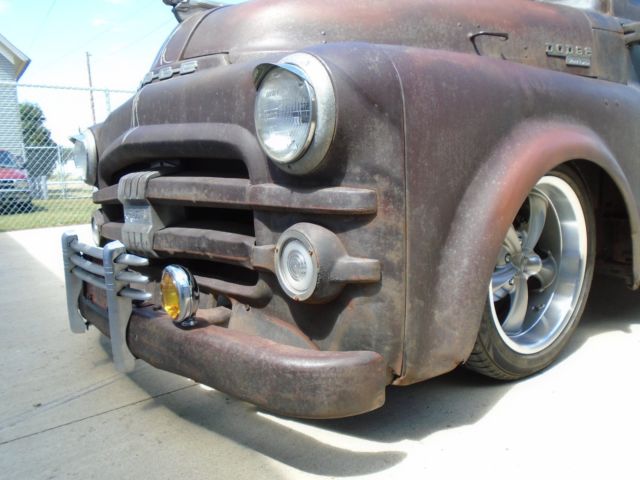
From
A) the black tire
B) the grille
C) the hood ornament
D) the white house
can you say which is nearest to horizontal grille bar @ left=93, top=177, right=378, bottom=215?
the grille

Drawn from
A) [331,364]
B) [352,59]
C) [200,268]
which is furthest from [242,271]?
[352,59]

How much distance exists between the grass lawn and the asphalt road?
709 centimetres

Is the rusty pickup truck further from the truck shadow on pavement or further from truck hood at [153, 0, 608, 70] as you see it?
the truck shadow on pavement

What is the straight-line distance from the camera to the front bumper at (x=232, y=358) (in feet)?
5.36

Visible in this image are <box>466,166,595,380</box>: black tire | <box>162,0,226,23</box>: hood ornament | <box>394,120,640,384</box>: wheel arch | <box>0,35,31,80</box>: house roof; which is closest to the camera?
<box>394,120,640,384</box>: wheel arch

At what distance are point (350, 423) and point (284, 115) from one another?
3.82ft

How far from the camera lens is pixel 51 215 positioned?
11.0 meters

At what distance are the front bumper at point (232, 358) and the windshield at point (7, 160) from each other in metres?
10.8

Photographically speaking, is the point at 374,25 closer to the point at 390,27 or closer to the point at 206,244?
the point at 390,27

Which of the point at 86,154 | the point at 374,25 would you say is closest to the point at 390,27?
the point at 374,25

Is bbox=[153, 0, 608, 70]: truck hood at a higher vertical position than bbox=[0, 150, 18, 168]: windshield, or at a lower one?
higher

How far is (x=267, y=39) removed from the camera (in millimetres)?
2248

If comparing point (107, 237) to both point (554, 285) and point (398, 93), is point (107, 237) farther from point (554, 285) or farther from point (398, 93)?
point (554, 285)

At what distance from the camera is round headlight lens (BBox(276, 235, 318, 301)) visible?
1.71 metres
